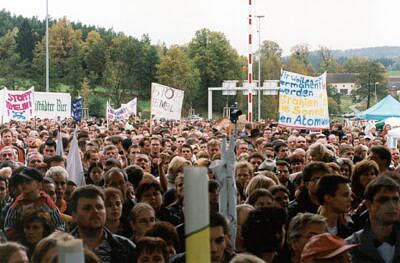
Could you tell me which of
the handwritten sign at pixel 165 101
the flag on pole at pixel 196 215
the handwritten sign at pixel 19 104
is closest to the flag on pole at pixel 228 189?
the flag on pole at pixel 196 215

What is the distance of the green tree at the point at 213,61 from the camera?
268 feet

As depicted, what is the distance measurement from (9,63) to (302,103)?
192 ft

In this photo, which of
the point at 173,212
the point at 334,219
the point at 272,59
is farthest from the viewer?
the point at 272,59

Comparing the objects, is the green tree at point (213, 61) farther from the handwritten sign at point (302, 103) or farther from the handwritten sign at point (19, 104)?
the handwritten sign at point (302, 103)

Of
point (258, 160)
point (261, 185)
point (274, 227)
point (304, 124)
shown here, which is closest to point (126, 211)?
point (261, 185)

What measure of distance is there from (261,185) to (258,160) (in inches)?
111

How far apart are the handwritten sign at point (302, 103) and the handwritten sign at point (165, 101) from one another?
3.95m

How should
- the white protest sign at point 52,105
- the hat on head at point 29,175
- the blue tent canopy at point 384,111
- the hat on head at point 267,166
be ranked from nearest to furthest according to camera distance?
the hat on head at point 29,175 < the hat on head at point 267,166 < the blue tent canopy at point 384,111 < the white protest sign at point 52,105

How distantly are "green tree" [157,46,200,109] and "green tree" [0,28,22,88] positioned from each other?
44.5 ft

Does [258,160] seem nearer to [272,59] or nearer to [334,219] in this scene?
[334,219]

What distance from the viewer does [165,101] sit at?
21750 mm

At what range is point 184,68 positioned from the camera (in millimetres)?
73312

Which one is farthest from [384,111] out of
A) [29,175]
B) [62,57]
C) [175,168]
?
[62,57]

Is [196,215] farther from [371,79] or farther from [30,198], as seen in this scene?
[371,79]
